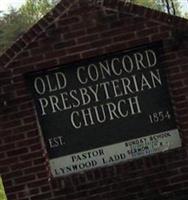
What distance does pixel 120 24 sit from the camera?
7430mm

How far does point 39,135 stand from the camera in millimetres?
7457

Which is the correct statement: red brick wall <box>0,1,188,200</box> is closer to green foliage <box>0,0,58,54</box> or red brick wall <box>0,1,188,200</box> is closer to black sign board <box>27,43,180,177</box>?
black sign board <box>27,43,180,177</box>

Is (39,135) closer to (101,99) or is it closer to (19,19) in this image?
(101,99)

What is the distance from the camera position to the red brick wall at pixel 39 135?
7.42m

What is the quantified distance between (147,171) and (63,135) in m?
1.06

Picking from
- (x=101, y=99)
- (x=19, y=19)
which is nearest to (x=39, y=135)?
(x=101, y=99)

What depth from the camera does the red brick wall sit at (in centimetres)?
742

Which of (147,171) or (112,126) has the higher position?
(112,126)

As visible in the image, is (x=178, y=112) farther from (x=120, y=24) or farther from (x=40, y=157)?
(x=40, y=157)

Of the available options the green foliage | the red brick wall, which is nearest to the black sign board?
the red brick wall

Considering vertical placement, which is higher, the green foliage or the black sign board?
the green foliage

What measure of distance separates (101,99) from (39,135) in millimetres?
830

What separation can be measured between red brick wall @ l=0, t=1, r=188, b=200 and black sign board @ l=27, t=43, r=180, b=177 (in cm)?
11

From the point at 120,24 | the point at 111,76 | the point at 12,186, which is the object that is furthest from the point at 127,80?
the point at 12,186
